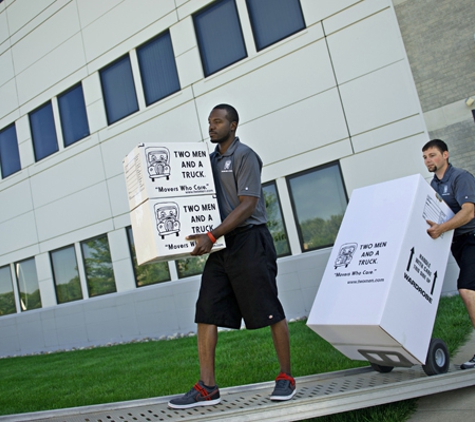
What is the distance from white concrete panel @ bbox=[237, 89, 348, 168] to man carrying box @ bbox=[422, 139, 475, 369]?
491 centimetres

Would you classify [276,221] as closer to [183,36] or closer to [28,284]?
[183,36]

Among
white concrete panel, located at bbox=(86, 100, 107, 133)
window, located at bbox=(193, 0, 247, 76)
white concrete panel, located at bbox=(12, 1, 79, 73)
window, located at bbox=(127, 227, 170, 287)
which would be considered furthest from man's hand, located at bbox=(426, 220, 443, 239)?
white concrete panel, located at bbox=(12, 1, 79, 73)

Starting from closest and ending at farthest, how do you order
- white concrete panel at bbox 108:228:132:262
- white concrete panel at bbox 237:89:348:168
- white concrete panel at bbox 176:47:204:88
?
1. white concrete panel at bbox 237:89:348:168
2. white concrete panel at bbox 176:47:204:88
3. white concrete panel at bbox 108:228:132:262

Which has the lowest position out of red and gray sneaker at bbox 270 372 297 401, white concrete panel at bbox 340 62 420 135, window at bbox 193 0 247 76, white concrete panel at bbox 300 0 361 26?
red and gray sneaker at bbox 270 372 297 401

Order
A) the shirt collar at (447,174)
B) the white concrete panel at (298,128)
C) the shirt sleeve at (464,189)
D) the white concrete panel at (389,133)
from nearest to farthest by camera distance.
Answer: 1. the shirt sleeve at (464,189)
2. the shirt collar at (447,174)
3. the white concrete panel at (389,133)
4. the white concrete panel at (298,128)

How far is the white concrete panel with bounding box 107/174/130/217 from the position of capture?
1180 cm

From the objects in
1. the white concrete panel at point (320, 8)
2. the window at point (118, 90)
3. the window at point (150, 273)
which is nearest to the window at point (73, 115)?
the window at point (118, 90)

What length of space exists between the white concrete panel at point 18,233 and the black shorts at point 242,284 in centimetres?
1151

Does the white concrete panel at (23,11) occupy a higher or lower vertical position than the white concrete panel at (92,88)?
higher

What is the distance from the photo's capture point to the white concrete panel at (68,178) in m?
12.4

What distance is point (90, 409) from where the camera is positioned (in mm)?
3572

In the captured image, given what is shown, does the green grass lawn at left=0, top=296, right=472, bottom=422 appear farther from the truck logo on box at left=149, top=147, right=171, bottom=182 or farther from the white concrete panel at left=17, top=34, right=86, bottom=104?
the white concrete panel at left=17, top=34, right=86, bottom=104

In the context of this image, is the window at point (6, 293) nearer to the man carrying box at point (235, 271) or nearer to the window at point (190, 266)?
the window at point (190, 266)

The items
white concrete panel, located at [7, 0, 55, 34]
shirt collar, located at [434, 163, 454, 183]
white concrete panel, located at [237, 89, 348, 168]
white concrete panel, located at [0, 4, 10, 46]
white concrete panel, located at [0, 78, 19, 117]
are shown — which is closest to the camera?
shirt collar, located at [434, 163, 454, 183]
